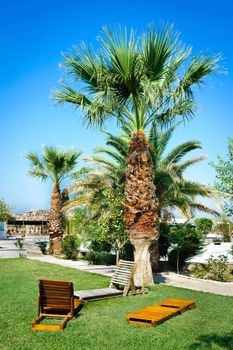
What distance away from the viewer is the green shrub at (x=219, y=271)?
14273 mm

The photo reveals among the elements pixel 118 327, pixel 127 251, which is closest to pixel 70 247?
pixel 127 251

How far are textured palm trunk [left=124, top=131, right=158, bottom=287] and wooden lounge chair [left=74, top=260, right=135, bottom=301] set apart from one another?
113 centimetres

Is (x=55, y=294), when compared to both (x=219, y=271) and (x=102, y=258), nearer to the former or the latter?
(x=219, y=271)

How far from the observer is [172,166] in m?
17.6

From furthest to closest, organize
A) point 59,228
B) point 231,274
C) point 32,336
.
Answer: point 59,228 → point 231,274 → point 32,336

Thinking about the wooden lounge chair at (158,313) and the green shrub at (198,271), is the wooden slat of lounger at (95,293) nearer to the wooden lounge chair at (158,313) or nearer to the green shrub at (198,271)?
the wooden lounge chair at (158,313)

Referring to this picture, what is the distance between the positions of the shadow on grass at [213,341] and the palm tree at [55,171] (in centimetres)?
1803

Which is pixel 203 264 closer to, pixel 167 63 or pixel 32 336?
pixel 167 63

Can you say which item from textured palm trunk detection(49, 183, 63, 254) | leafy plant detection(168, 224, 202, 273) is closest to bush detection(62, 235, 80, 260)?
textured palm trunk detection(49, 183, 63, 254)

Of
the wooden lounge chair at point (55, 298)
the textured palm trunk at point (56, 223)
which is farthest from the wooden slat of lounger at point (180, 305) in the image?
the textured palm trunk at point (56, 223)

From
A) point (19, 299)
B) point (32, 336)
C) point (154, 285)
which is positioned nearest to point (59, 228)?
point (154, 285)

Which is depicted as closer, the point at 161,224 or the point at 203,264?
the point at 203,264

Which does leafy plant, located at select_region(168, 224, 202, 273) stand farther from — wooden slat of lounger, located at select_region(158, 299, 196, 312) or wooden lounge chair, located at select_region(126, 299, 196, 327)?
wooden lounge chair, located at select_region(126, 299, 196, 327)

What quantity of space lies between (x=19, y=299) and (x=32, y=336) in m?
3.35
